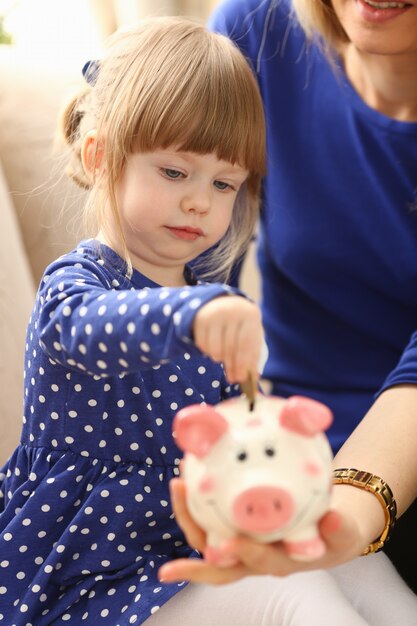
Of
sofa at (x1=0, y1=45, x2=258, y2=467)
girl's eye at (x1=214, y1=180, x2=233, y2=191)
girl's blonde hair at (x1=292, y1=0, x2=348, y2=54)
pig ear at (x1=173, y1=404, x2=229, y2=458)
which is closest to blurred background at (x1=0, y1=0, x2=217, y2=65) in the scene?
sofa at (x1=0, y1=45, x2=258, y2=467)

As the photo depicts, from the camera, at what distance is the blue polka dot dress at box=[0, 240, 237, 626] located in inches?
33.5

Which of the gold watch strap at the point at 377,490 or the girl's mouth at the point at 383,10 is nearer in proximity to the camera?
the gold watch strap at the point at 377,490

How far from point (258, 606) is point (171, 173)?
47cm

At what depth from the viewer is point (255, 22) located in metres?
1.24

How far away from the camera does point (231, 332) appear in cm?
63

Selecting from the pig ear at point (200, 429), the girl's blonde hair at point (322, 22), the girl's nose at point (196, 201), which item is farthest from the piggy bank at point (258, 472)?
the girl's blonde hair at point (322, 22)

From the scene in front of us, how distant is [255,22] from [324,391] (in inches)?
23.1

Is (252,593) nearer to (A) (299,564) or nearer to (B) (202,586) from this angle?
(B) (202,586)

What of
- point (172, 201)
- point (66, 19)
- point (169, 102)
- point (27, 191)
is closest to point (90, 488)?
point (172, 201)

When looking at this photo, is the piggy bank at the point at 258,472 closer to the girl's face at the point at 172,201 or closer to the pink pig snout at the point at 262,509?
the pink pig snout at the point at 262,509

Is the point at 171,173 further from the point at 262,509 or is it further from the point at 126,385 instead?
the point at 262,509

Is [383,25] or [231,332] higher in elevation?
[383,25]

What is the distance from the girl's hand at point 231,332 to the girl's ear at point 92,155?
37cm

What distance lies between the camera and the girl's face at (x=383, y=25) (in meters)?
0.99
